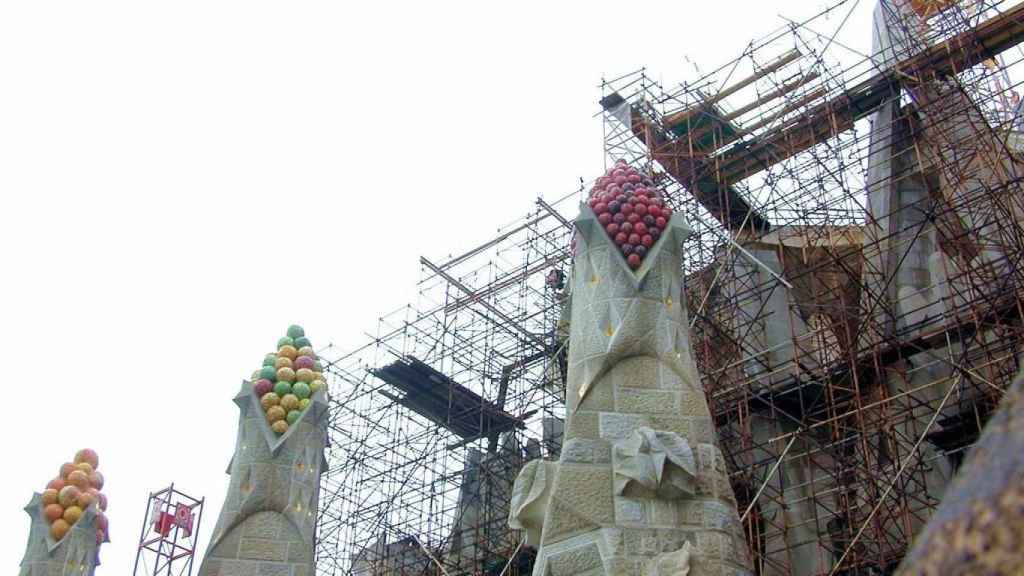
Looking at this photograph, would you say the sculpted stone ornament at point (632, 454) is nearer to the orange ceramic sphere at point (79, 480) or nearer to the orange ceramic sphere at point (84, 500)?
the orange ceramic sphere at point (84, 500)

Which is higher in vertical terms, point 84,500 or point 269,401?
point 269,401

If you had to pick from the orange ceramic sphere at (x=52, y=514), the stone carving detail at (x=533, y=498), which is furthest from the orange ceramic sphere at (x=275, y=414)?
the stone carving detail at (x=533, y=498)

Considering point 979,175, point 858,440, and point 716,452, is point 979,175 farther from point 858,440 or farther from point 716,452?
point 716,452

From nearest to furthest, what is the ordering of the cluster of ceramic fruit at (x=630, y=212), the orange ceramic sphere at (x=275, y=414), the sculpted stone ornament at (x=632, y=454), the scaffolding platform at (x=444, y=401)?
the sculpted stone ornament at (x=632, y=454), the cluster of ceramic fruit at (x=630, y=212), the orange ceramic sphere at (x=275, y=414), the scaffolding platform at (x=444, y=401)

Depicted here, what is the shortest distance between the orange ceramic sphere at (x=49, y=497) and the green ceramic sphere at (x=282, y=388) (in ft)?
14.9

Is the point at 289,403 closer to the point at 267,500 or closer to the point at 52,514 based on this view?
the point at 267,500

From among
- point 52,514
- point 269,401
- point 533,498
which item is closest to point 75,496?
point 52,514

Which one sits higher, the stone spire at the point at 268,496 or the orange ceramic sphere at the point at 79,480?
the orange ceramic sphere at the point at 79,480

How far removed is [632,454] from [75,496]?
1001 cm

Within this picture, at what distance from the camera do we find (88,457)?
1692cm

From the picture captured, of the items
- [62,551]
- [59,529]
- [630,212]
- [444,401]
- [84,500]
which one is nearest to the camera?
[630,212]

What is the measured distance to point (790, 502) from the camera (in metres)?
18.7

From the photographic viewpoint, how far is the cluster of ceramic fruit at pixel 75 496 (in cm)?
1636

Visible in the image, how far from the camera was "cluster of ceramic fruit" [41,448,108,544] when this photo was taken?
644 inches
